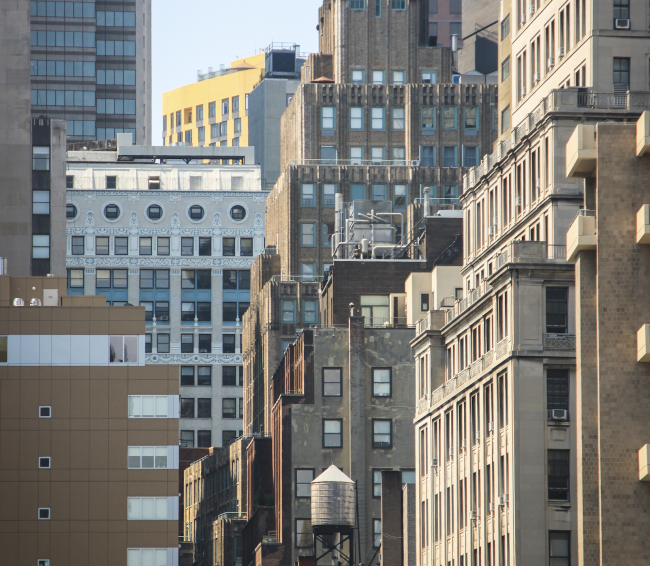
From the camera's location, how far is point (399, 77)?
185 m

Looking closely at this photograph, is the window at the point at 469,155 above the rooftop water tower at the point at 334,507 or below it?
above

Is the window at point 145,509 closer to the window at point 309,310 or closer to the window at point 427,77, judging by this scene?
the window at point 309,310

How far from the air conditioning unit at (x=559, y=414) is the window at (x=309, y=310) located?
83332 millimetres

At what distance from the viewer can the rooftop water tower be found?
119938 mm

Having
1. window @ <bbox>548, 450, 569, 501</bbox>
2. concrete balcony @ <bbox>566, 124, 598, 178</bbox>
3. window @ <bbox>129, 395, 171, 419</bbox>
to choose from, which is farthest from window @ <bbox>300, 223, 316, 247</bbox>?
concrete balcony @ <bbox>566, 124, 598, 178</bbox>

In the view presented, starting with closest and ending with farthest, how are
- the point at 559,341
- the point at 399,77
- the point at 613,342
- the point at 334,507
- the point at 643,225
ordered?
the point at 643,225 < the point at 613,342 < the point at 559,341 < the point at 334,507 < the point at 399,77

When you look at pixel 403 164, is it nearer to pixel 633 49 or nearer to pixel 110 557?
pixel 110 557

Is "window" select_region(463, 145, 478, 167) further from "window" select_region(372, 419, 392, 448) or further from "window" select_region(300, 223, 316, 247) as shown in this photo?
"window" select_region(372, 419, 392, 448)

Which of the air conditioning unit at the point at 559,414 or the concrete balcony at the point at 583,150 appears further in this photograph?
the air conditioning unit at the point at 559,414

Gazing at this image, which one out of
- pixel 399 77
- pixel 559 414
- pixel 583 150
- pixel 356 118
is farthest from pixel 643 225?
pixel 399 77

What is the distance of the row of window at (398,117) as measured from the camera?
591 ft

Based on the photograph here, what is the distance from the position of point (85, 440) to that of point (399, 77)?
8109 centimetres

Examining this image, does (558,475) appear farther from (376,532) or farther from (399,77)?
(399,77)

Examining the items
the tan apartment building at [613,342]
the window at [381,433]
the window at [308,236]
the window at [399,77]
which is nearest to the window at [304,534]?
the window at [381,433]
